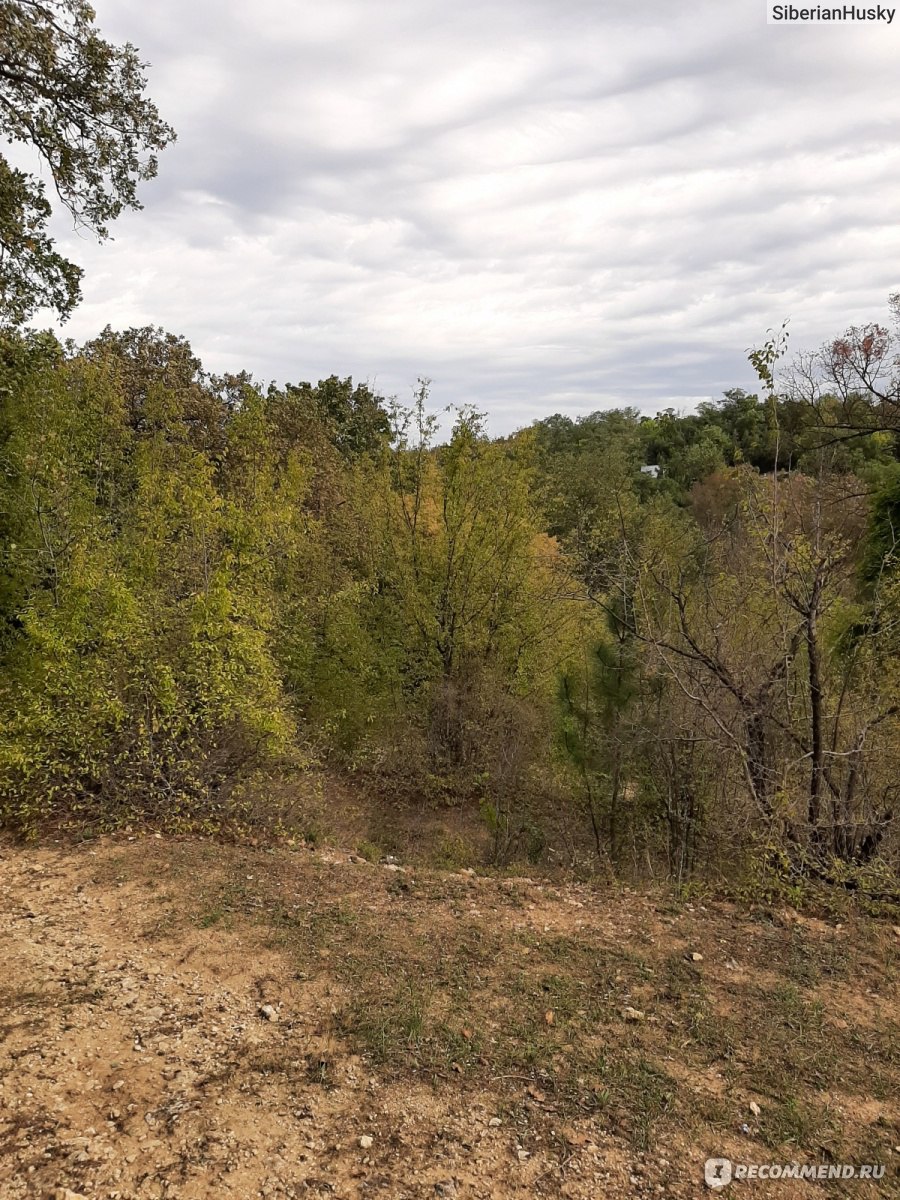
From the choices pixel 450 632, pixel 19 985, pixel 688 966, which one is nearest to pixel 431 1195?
A: pixel 688 966

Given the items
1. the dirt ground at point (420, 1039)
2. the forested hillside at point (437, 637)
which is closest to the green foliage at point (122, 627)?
the forested hillside at point (437, 637)

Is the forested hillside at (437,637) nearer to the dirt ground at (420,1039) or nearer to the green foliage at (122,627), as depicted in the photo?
the green foliage at (122,627)

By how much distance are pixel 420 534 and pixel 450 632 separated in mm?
1641

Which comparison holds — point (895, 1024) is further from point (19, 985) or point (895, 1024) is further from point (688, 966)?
point (19, 985)

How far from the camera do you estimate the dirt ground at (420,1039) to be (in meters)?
2.73

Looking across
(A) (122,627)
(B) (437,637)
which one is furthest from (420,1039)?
(B) (437,637)

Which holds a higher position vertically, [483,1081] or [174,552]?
[174,552]

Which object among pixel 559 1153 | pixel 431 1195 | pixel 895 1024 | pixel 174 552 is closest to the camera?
pixel 431 1195

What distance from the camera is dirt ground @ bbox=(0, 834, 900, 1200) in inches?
108

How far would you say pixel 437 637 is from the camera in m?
10.8

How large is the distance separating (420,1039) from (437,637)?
7.52 m

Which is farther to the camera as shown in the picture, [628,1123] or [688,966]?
[688,966]

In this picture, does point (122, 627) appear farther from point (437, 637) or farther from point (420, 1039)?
point (437, 637)

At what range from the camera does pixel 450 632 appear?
35.6 feet
